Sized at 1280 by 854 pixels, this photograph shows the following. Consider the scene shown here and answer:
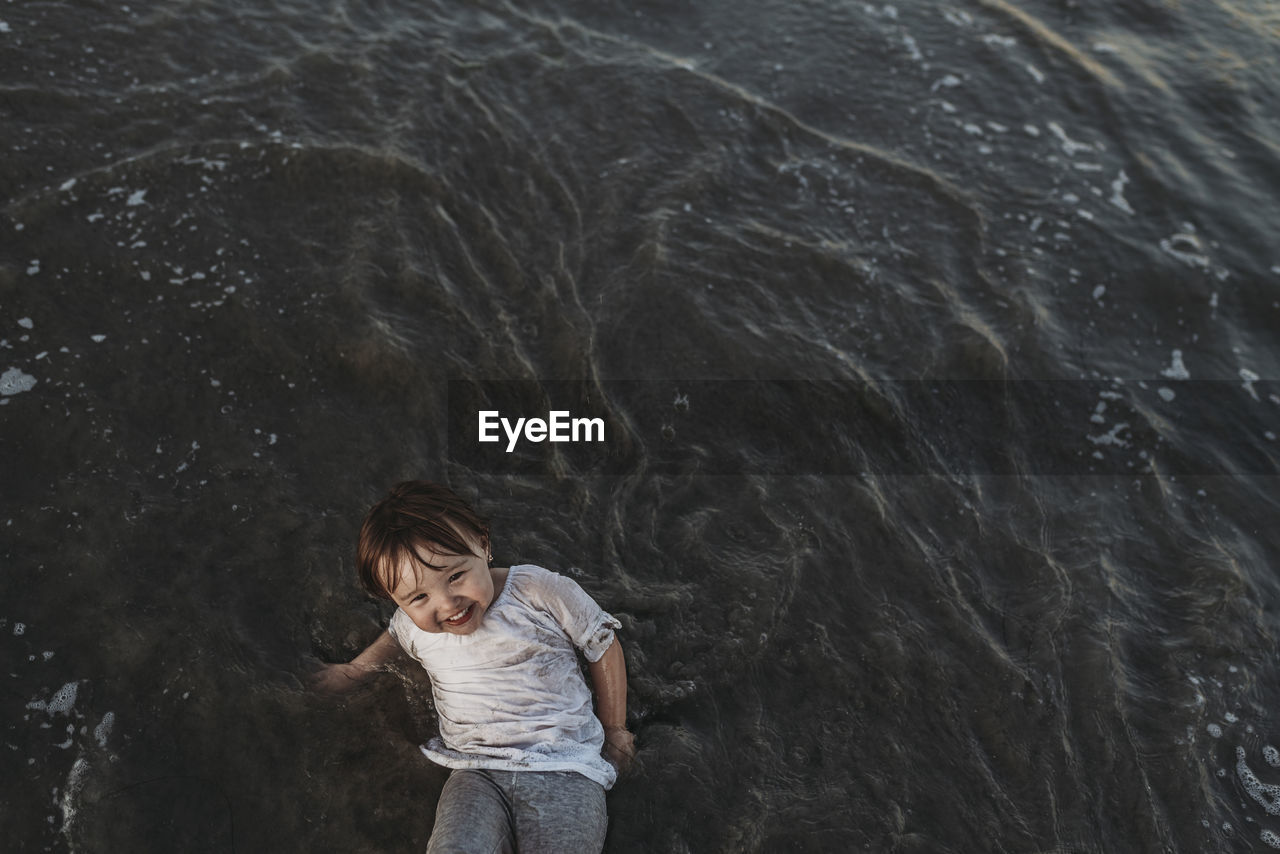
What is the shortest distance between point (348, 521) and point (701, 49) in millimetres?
4624

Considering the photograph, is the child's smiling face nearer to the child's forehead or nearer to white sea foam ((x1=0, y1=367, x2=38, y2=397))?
the child's forehead

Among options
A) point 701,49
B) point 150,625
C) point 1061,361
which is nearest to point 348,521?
point 150,625

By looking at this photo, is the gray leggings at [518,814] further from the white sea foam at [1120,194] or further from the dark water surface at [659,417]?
the white sea foam at [1120,194]

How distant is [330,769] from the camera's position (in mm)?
3100

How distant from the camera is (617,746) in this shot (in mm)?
3068

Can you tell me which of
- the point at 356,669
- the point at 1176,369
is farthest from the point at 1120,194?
the point at 356,669

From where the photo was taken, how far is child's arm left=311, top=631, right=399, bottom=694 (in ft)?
10.4

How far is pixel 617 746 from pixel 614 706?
0.42 ft

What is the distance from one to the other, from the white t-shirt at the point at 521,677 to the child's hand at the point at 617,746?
90mm

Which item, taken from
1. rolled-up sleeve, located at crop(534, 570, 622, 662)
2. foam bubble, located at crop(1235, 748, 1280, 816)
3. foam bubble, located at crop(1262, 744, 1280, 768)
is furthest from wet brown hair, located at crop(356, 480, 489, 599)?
foam bubble, located at crop(1262, 744, 1280, 768)

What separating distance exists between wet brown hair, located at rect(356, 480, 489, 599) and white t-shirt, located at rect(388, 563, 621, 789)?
0.28m

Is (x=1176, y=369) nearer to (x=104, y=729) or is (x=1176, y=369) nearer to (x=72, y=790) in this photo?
(x=104, y=729)

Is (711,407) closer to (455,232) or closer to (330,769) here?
(455,232)

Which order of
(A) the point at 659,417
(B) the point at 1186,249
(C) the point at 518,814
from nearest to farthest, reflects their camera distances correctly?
(C) the point at 518,814
(A) the point at 659,417
(B) the point at 1186,249
